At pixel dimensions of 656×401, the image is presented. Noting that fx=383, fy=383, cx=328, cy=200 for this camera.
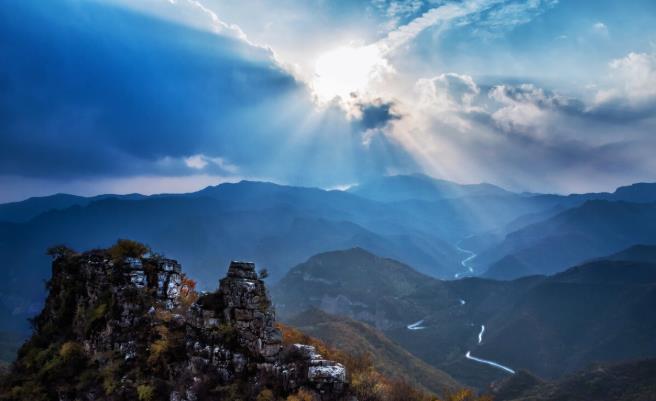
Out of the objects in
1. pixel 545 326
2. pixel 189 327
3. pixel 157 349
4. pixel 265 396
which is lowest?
pixel 545 326

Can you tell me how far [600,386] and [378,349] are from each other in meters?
48.5

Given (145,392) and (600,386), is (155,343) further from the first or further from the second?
(600,386)

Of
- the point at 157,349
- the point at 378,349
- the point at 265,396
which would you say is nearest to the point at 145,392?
the point at 157,349

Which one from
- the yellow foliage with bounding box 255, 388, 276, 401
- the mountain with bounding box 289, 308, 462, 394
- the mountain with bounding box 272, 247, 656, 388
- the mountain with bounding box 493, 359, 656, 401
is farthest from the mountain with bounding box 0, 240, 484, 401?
the mountain with bounding box 272, 247, 656, 388

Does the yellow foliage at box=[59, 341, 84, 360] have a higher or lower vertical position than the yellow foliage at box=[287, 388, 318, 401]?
higher

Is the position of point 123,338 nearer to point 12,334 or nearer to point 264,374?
point 264,374

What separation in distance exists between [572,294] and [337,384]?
198 meters

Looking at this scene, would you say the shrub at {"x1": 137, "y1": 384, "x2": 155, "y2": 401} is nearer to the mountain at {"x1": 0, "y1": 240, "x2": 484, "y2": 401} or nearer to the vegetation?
the mountain at {"x1": 0, "y1": 240, "x2": 484, "y2": 401}

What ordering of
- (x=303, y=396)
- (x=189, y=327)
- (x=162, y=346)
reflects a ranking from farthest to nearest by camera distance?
(x=189, y=327) < (x=162, y=346) < (x=303, y=396)

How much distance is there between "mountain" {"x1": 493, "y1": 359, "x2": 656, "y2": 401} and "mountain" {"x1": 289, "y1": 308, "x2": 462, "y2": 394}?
14.9 m

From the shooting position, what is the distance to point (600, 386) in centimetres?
7669

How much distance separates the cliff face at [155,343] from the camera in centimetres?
1903

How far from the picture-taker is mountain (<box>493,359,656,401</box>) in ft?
234

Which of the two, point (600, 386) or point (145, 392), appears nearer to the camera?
point (145, 392)
